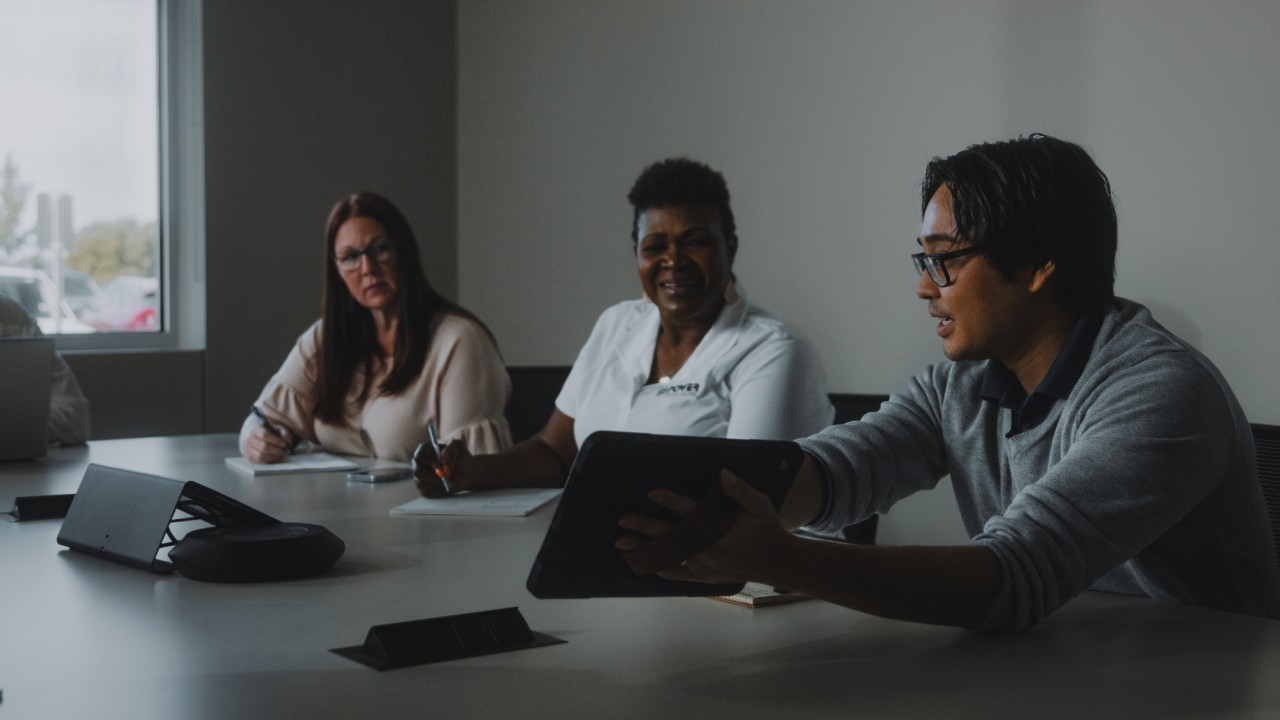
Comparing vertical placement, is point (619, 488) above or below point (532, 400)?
above

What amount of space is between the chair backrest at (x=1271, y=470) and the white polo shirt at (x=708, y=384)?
0.83 m

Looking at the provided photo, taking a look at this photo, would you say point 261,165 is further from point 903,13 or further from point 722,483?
point 722,483

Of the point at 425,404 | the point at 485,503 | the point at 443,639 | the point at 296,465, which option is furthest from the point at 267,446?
the point at 443,639

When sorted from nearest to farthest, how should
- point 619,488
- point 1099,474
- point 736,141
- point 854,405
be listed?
point 619,488 → point 1099,474 → point 854,405 → point 736,141

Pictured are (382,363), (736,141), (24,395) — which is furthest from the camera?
(736,141)

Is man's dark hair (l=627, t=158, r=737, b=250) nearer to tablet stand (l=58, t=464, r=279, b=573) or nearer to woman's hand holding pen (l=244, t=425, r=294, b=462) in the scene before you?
woman's hand holding pen (l=244, t=425, r=294, b=462)

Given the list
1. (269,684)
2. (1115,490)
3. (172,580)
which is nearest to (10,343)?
(172,580)

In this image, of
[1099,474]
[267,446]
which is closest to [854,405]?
[1099,474]

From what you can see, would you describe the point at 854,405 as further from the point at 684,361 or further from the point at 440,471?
the point at 440,471

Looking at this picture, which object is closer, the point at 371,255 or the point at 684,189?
the point at 684,189

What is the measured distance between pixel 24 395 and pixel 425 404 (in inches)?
35.3

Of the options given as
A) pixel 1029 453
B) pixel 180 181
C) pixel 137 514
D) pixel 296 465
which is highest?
pixel 180 181

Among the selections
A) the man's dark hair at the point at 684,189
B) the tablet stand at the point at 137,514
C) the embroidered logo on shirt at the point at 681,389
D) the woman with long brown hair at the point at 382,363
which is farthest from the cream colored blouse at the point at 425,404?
the tablet stand at the point at 137,514

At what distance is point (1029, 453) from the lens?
1.45 meters
